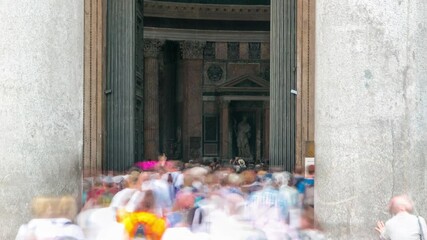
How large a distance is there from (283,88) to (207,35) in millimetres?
15475

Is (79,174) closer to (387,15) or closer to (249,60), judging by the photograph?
(387,15)

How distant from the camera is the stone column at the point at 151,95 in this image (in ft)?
94.2

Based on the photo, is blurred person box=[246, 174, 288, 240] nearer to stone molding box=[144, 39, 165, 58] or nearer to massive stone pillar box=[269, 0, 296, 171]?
massive stone pillar box=[269, 0, 296, 171]

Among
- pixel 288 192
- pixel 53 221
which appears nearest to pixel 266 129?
pixel 288 192

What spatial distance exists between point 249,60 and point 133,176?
21.5 meters

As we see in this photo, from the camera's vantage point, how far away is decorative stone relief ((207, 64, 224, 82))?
3158cm

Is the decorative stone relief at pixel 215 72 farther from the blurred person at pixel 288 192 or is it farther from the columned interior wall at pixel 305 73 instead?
the blurred person at pixel 288 192

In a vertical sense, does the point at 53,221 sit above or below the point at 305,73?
below

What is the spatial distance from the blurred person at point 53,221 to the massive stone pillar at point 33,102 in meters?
1.31

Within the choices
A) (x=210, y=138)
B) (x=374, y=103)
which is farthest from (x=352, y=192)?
(x=210, y=138)

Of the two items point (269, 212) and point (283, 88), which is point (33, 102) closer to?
point (269, 212)

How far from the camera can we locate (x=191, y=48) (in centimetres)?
3091

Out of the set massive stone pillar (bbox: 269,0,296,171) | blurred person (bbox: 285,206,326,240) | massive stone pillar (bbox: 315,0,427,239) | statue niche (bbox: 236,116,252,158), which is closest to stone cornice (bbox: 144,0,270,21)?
statue niche (bbox: 236,116,252,158)

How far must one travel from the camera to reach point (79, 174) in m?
9.18
